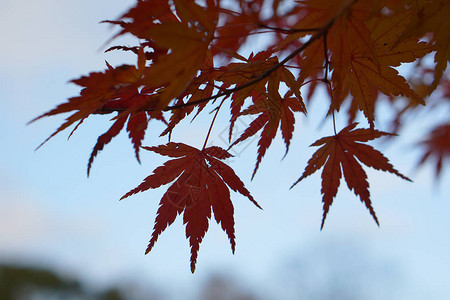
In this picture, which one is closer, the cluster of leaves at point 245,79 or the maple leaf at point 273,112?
the cluster of leaves at point 245,79

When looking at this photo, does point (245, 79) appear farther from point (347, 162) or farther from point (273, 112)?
point (347, 162)

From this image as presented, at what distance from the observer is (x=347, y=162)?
2.56 ft

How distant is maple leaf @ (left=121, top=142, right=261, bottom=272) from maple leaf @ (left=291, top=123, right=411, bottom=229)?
0.43ft

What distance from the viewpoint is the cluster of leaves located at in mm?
490

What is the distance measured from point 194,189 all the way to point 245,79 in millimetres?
246

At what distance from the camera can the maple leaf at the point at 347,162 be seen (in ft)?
2.44

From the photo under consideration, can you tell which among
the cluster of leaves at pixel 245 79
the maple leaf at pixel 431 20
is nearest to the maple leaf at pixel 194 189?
the cluster of leaves at pixel 245 79

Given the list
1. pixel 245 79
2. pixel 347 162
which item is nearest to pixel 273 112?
pixel 245 79

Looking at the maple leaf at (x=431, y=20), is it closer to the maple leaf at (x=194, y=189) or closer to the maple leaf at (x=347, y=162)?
the maple leaf at (x=347, y=162)

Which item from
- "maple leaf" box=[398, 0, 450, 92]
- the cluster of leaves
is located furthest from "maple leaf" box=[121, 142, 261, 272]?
"maple leaf" box=[398, 0, 450, 92]

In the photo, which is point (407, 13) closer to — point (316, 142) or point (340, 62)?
point (340, 62)

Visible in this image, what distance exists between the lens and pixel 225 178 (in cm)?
76

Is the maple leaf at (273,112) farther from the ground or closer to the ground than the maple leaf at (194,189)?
farther from the ground

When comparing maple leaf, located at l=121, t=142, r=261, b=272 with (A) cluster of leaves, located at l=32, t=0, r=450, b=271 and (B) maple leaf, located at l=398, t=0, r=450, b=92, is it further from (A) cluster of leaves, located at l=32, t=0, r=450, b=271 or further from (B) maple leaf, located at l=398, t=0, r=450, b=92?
(B) maple leaf, located at l=398, t=0, r=450, b=92
